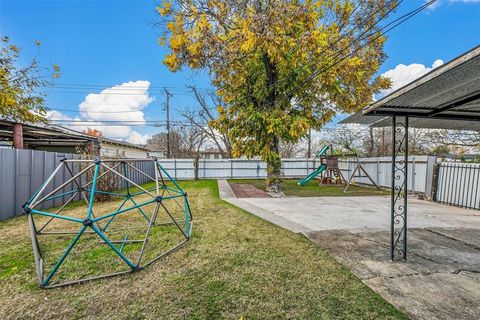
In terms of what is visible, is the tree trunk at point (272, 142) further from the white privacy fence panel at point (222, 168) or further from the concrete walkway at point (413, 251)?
the white privacy fence panel at point (222, 168)

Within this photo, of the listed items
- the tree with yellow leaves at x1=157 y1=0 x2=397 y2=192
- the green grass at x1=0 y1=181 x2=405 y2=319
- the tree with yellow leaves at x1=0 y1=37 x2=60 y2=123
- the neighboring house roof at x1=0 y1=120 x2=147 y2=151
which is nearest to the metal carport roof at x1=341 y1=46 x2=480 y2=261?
the green grass at x1=0 y1=181 x2=405 y2=319

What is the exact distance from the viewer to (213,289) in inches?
86.3

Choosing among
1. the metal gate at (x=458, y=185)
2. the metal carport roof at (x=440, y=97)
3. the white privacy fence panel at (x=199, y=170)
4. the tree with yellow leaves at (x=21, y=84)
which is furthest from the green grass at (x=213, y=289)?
the tree with yellow leaves at (x=21, y=84)

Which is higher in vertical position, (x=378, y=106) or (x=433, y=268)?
(x=378, y=106)

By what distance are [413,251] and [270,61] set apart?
7199mm

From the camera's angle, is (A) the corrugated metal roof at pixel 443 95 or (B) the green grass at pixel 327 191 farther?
(B) the green grass at pixel 327 191

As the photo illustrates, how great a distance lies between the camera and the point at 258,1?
8273mm

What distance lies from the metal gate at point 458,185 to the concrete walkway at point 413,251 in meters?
0.65

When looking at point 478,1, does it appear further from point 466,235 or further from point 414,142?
point 414,142

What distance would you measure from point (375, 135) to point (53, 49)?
2092cm

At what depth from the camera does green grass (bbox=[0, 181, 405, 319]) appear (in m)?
1.87

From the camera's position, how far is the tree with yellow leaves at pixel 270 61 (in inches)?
303

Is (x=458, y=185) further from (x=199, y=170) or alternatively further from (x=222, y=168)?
(x=199, y=170)

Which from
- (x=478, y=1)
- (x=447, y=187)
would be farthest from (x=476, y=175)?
(x=478, y=1)
